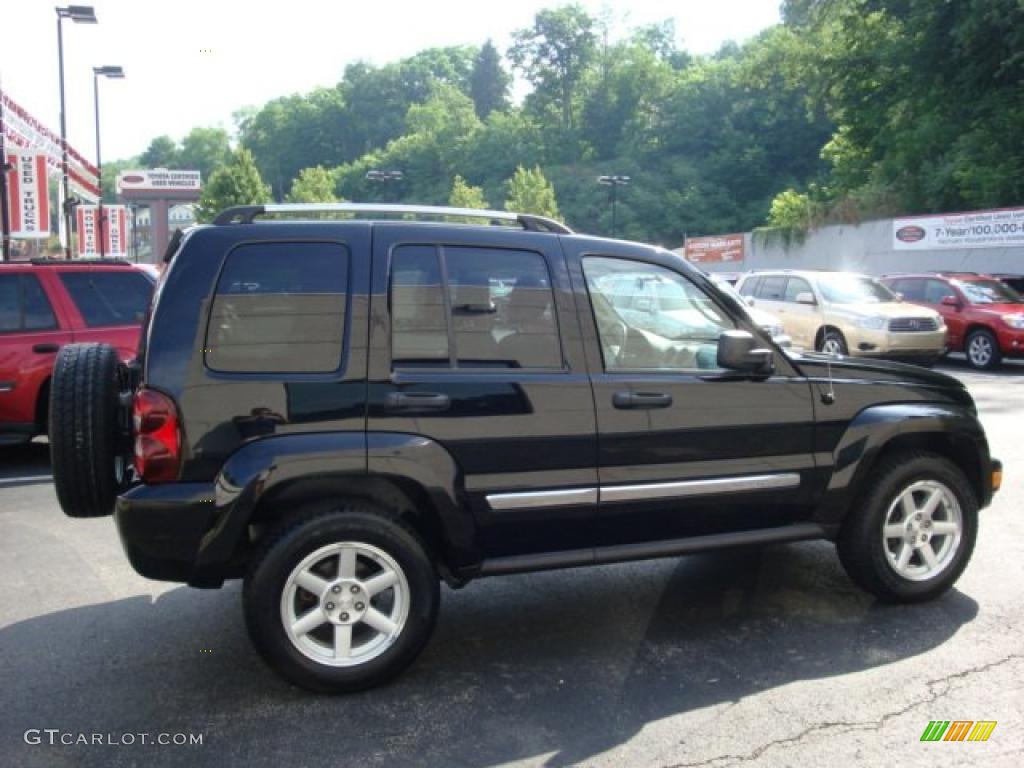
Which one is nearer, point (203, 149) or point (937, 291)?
point (937, 291)

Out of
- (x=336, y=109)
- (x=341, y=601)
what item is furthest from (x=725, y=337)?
(x=336, y=109)

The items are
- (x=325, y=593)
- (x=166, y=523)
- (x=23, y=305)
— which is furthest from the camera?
(x=23, y=305)

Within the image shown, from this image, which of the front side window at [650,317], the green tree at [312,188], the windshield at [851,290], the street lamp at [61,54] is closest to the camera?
the front side window at [650,317]

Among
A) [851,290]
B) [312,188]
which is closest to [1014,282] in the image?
[851,290]

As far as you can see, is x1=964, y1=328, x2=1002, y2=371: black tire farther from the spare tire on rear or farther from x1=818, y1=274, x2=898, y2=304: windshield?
the spare tire on rear

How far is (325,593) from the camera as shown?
360 cm

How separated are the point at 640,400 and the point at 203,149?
5233 inches

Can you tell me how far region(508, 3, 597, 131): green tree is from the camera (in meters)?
104

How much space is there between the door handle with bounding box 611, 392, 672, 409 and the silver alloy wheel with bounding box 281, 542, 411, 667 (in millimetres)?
1155

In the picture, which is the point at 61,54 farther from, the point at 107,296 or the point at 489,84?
the point at 489,84

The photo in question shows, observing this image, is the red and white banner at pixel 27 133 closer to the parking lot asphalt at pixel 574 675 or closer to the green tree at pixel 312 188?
the parking lot asphalt at pixel 574 675

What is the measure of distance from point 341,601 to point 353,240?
1.45 metres

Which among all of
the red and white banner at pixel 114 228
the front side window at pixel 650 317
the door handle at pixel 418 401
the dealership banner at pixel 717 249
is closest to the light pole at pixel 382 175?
the red and white banner at pixel 114 228

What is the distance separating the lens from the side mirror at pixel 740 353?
13.1 ft
